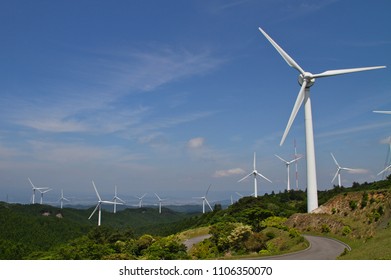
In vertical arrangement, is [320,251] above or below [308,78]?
below

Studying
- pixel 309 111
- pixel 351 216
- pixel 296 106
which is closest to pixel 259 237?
pixel 351 216

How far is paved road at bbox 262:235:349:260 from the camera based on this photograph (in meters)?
36.6

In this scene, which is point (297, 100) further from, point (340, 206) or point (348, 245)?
point (348, 245)

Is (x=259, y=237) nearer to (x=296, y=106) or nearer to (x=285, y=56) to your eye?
(x=296, y=106)

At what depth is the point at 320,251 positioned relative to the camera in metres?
40.2

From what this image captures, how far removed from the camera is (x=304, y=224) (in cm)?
5859

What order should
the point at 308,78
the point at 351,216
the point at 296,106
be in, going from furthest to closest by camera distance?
the point at 308,78 → the point at 296,106 → the point at 351,216

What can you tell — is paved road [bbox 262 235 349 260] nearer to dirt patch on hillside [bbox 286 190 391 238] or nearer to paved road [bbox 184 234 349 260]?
paved road [bbox 184 234 349 260]

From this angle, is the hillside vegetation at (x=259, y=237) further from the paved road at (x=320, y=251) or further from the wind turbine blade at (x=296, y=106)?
the wind turbine blade at (x=296, y=106)

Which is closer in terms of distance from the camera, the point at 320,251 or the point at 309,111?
the point at 320,251

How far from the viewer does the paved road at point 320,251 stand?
36562 mm

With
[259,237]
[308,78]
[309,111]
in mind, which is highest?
[308,78]

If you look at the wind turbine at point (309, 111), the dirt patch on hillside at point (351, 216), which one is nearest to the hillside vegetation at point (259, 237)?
the dirt patch on hillside at point (351, 216)
